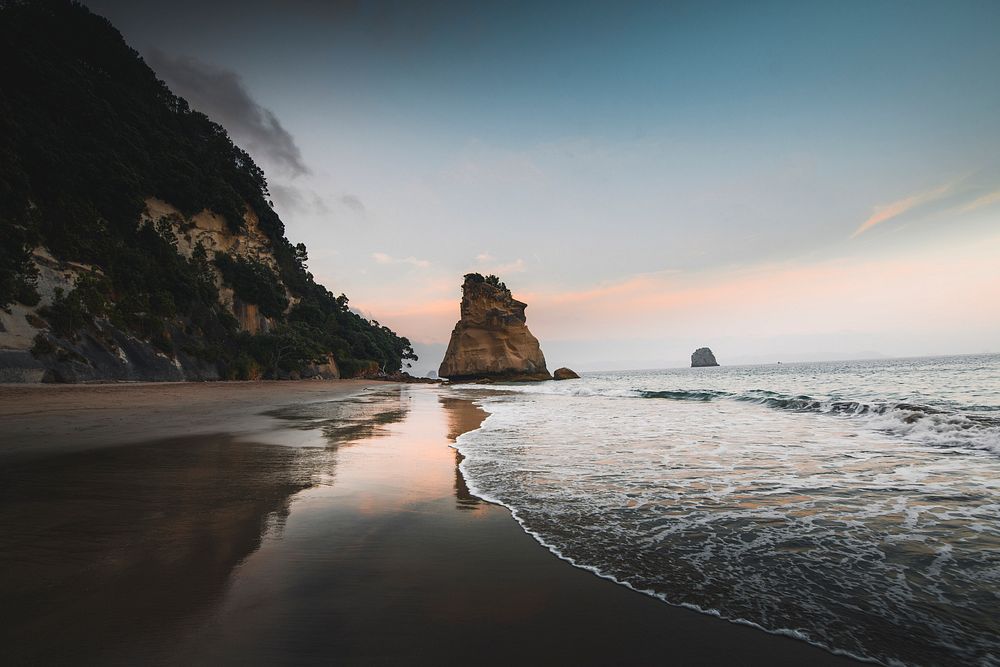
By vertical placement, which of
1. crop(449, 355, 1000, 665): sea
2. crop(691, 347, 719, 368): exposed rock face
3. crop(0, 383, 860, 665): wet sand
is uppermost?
crop(691, 347, 719, 368): exposed rock face

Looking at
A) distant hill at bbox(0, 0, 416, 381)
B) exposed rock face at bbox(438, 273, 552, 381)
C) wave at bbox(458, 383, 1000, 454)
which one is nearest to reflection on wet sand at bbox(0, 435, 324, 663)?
wave at bbox(458, 383, 1000, 454)

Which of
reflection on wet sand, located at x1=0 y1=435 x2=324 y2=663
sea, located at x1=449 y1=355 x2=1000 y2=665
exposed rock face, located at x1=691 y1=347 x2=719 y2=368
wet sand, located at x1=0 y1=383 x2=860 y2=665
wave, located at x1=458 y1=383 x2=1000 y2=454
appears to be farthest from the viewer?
exposed rock face, located at x1=691 y1=347 x2=719 y2=368

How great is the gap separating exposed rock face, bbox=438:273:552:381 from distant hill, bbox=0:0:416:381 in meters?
24.1

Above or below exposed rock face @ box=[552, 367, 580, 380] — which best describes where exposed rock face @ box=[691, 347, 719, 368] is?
above

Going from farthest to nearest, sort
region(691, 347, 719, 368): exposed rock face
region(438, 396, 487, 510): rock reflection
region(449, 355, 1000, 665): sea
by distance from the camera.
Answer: region(691, 347, 719, 368): exposed rock face → region(438, 396, 487, 510): rock reflection → region(449, 355, 1000, 665): sea

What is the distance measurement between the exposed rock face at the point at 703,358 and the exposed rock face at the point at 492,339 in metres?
124

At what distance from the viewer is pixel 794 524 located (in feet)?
12.5

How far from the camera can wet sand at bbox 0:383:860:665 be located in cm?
192

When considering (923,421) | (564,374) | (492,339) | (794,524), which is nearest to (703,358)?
(564,374)

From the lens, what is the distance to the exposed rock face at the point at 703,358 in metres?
169

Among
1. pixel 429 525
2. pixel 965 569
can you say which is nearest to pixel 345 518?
pixel 429 525

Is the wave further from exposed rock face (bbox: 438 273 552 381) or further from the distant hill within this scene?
exposed rock face (bbox: 438 273 552 381)

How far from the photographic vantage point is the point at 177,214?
3803 centimetres

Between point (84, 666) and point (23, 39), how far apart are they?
4976 cm
